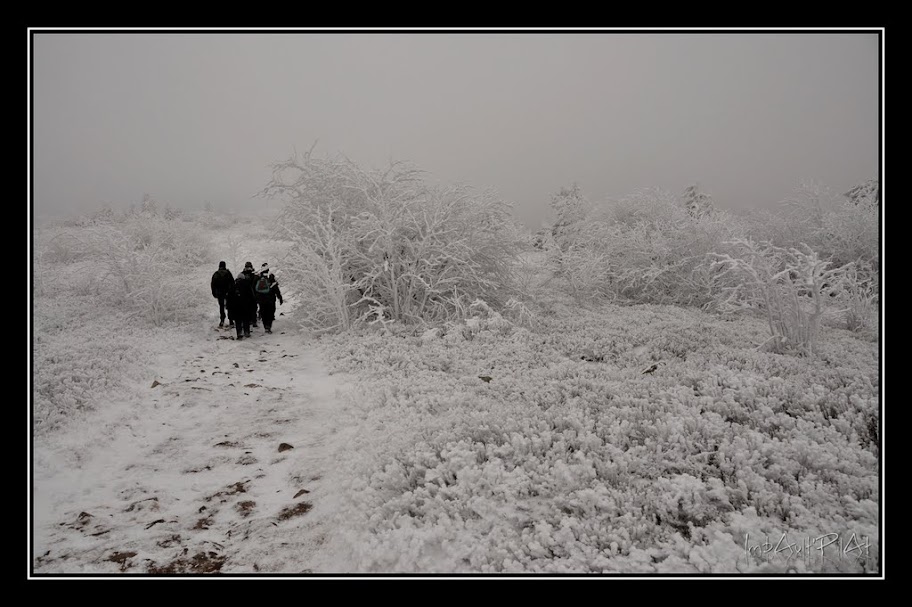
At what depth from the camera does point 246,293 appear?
11031 mm

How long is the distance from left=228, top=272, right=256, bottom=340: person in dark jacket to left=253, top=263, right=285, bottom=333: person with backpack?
245mm

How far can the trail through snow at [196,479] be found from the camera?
340 cm

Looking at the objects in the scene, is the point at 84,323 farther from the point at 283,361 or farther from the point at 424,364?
the point at 424,364

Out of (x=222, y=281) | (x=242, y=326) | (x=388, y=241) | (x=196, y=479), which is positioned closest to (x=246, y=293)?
(x=242, y=326)

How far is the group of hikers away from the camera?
1087 cm

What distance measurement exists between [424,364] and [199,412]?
11.8 ft

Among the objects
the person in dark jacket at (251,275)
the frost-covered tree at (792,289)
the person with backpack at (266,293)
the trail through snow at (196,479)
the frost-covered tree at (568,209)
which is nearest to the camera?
the trail through snow at (196,479)

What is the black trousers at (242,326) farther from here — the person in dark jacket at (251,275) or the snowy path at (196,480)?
the snowy path at (196,480)

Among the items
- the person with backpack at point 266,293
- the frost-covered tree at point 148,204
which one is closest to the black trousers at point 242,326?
the person with backpack at point 266,293

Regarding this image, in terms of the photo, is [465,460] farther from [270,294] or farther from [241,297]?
[270,294]

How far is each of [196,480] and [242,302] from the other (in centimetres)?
713

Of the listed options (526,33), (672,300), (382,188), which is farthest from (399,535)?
(672,300)

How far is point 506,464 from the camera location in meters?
4.27

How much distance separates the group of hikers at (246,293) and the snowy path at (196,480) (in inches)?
130
